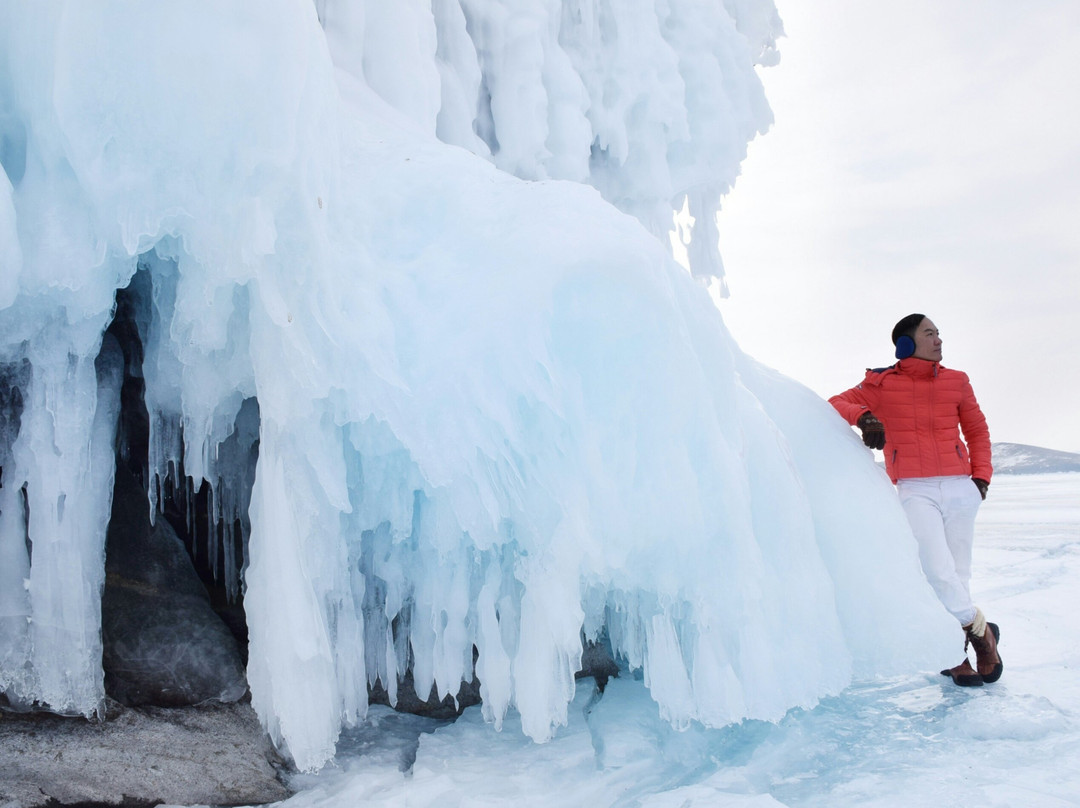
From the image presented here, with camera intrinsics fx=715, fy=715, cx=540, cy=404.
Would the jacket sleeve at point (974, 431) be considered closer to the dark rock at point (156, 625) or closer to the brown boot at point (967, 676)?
the brown boot at point (967, 676)

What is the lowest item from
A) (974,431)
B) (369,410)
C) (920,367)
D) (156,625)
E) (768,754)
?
(768,754)

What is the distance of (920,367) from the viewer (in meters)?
3.55

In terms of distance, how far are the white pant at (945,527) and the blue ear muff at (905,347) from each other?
612mm

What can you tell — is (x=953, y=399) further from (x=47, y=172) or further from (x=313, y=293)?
(x=47, y=172)

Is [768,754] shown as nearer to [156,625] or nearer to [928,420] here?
[928,420]

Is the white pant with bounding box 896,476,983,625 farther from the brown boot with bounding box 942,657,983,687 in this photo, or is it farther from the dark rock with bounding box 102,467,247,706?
the dark rock with bounding box 102,467,247,706

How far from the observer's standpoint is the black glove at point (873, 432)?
11.2 ft

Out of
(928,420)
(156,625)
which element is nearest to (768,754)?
(928,420)

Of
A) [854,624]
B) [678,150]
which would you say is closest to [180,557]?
[854,624]

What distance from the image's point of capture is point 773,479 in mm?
2934

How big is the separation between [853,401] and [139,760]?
3532mm

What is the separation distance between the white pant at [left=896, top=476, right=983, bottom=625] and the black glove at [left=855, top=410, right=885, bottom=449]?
278 mm

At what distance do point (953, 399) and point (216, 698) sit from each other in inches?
142

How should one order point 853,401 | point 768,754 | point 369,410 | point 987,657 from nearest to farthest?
point 369,410
point 768,754
point 987,657
point 853,401
